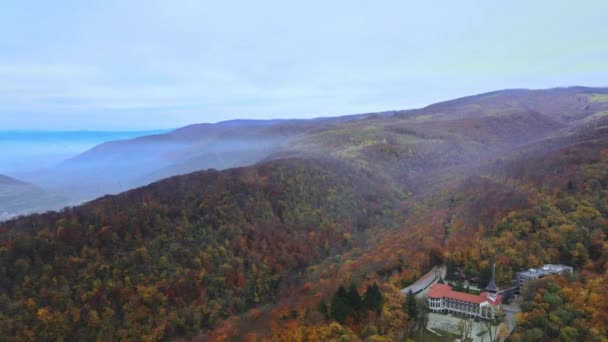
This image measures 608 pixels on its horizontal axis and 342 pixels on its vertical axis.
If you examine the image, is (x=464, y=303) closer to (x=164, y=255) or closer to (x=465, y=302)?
(x=465, y=302)

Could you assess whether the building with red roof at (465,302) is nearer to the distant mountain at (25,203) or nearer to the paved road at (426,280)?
the paved road at (426,280)

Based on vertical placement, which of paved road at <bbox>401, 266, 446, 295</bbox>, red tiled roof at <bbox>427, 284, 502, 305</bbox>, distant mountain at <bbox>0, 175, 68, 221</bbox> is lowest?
distant mountain at <bbox>0, 175, 68, 221</bbox>

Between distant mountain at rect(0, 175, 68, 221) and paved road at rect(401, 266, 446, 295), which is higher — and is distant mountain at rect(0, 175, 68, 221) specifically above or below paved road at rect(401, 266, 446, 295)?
below

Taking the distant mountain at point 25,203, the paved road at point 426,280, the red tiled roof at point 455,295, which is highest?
the red tiled roof at point 455,295

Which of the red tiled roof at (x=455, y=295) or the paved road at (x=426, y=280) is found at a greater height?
the red tiled roof at (x=455, y=295)

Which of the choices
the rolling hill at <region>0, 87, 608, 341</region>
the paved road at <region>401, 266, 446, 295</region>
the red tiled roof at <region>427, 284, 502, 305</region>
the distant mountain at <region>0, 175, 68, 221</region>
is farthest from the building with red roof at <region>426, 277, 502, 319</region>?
the distant mountain at <region>0, 175, 68, 221</region>

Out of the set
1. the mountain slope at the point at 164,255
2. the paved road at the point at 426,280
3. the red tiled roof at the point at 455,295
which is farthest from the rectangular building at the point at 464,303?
the mountain slope at the point at 164,255

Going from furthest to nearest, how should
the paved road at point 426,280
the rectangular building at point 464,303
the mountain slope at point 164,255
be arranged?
the mountain slope at point 164,255 < the paved road at point 426,280 < the rectangular building at point 464,303

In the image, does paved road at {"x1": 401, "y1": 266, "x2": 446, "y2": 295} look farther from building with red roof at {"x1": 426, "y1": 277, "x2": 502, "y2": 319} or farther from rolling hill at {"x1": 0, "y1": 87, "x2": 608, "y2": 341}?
building with red roof at {"x1": 426, "y1": 277, "x2": 502, "y2": 319}

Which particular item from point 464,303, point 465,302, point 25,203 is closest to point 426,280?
point 464,303
